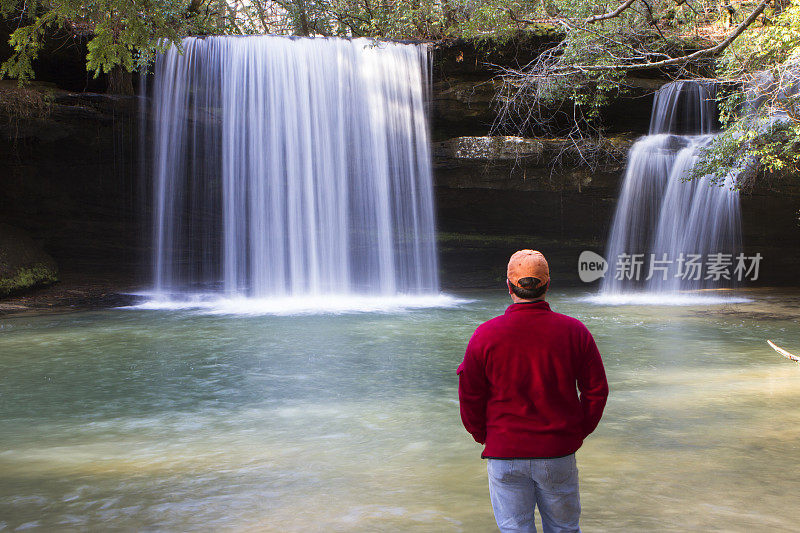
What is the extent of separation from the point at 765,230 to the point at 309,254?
10822 millimetres

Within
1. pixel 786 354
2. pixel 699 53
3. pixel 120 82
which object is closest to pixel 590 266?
pixel 699 53

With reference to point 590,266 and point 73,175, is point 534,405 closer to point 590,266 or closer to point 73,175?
point 590,266

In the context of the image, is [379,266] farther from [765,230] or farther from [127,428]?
[127,428]

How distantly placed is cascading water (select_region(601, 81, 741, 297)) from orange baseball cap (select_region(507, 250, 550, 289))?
13.2 meters

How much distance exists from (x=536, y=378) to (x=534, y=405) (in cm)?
10

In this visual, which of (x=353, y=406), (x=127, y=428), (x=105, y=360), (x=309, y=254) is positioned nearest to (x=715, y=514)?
(x=353, y=406)

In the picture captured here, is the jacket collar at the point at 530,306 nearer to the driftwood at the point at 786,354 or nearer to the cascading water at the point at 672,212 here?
the driftwood at the point at 786,354

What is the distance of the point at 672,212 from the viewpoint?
1538 centimetres

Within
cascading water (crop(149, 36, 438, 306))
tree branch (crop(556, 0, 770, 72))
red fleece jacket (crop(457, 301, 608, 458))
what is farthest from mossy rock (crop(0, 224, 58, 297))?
red fleece jacket (crop(457, 301, 608, 458))

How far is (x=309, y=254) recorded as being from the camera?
16.0 metres

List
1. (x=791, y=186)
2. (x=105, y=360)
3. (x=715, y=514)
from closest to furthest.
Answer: (x=715, y=514) → (x=105, y=360) → (x=791, y=186)

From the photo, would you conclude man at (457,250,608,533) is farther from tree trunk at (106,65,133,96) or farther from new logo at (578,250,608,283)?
new logo at (578,250,608,283)

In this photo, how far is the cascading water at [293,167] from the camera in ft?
51.8

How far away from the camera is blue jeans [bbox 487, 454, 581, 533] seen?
237 cm
